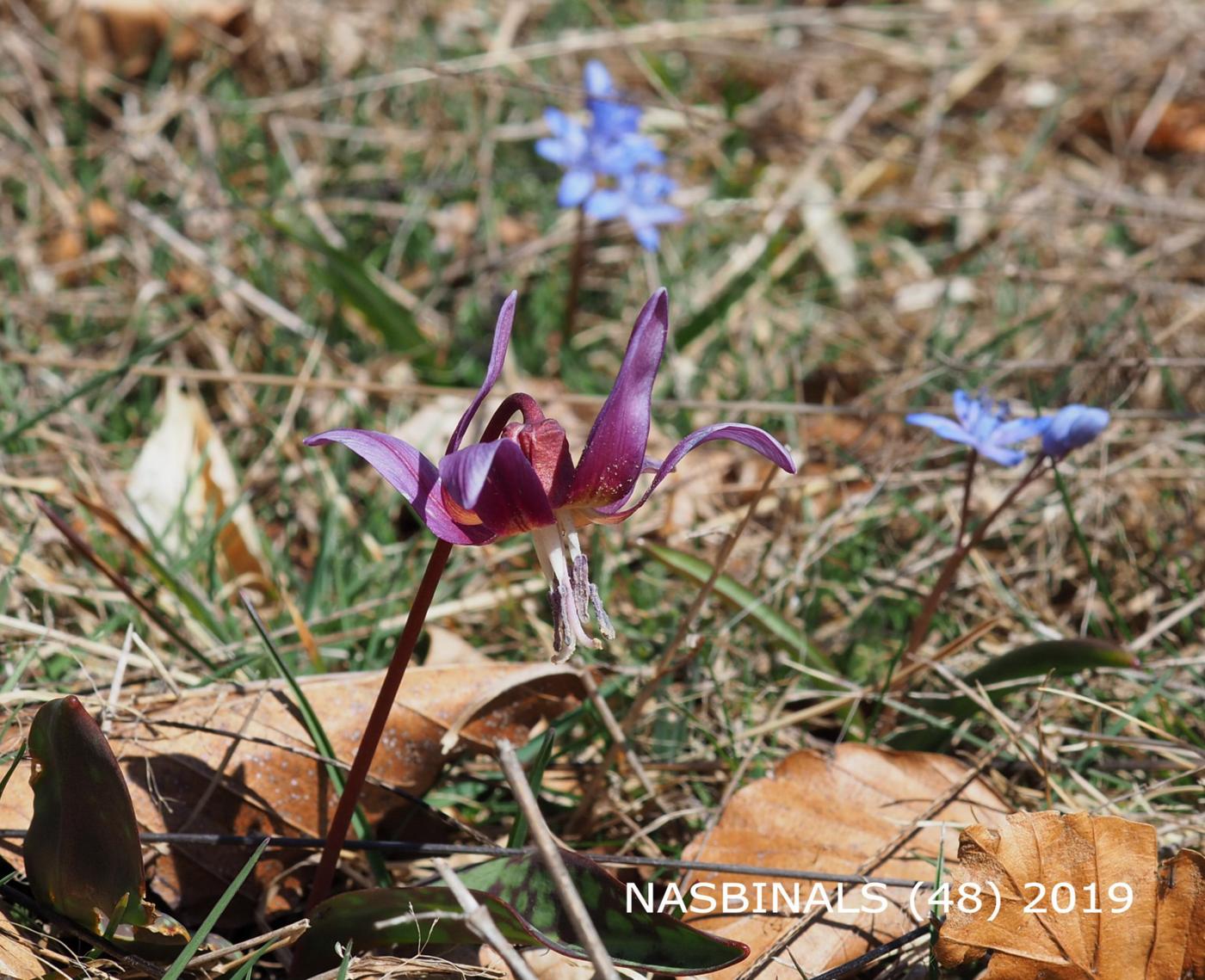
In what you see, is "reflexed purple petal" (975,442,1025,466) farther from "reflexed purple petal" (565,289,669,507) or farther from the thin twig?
the thin twig

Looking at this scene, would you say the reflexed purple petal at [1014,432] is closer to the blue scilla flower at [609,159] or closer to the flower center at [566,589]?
the flower center at [566,589]

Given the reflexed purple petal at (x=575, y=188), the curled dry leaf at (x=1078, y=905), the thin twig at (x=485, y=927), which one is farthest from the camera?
the reflexed purple petal at (x=575, y=188)

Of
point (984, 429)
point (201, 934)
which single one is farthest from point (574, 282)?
point (201, 934)

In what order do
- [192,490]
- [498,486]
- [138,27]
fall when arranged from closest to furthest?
[498,486] → [192,490] → [138,27]

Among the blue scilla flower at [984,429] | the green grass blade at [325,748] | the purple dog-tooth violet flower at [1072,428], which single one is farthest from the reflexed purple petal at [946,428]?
the green grass blade at [325,748]

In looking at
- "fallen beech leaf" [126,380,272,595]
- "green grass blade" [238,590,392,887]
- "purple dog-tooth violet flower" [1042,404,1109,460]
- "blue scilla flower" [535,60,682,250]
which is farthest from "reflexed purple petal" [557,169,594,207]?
"green grass blade" [238,590,392,887]

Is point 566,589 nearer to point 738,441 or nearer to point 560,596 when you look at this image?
point 560,596

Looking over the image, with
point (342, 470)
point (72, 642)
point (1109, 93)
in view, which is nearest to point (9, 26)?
point (342, 470)
